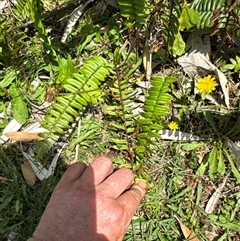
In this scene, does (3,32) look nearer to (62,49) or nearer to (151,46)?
(62,49)

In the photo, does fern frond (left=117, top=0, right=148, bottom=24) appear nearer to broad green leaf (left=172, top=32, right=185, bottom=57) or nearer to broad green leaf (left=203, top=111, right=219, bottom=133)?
broad green leaf (left=172, top=32, right=185, bottom=57)

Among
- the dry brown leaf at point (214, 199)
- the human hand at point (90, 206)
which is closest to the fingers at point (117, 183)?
the human hand at point (90, 206)

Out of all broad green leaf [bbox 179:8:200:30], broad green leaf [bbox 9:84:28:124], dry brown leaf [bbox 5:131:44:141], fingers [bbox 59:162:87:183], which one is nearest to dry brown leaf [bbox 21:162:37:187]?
dry brown leaf [bbox 5:131:44:141]

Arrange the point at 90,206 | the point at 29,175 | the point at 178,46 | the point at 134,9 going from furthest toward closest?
the point at 29,175 → the point at 178,46 → the point at 134,9 → the point at 90,206

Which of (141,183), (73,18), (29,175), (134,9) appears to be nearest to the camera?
(134,9)

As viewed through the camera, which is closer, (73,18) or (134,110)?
(134,110)

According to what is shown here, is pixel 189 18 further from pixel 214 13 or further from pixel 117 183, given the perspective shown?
pixel 117 183

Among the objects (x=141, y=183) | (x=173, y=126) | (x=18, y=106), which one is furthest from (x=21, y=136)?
(x=173, y=126)
